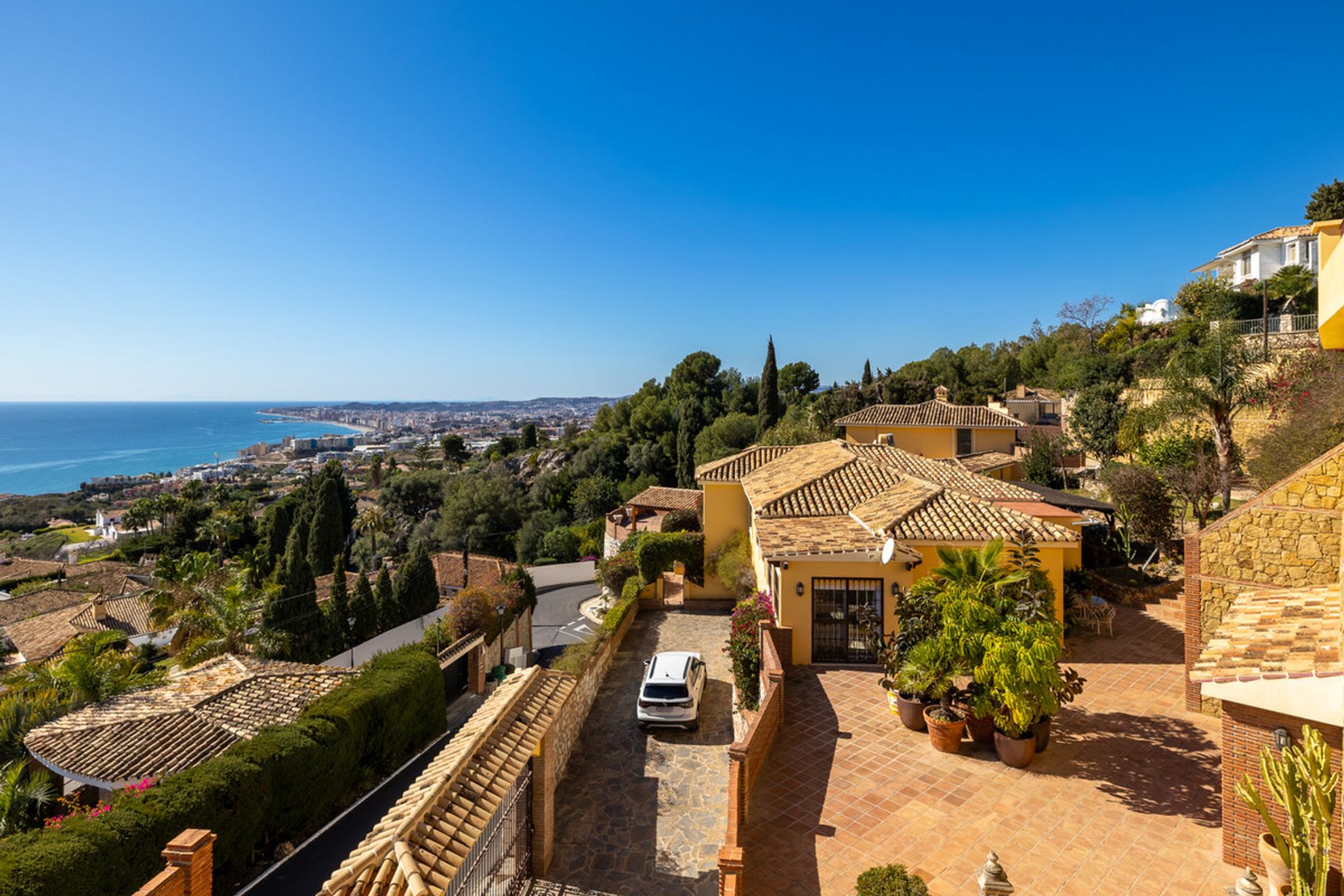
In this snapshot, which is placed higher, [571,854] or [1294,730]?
[1294,730]

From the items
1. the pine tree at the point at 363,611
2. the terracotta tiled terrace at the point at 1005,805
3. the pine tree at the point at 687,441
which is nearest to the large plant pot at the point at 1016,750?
the terracotta tiled terrace at the point at 1005,805

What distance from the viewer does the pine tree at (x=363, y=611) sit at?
27219 millimetres

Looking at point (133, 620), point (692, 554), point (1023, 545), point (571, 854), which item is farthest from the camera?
point (133, 620)

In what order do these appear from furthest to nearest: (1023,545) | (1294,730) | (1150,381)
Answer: (1150,381) < (1023,545) < (1294,730)

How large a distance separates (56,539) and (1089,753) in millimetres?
115573

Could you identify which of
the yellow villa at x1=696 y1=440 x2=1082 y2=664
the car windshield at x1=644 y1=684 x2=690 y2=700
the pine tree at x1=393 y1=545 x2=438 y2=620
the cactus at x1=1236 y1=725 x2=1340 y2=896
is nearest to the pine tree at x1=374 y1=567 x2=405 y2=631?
the pine tree at x1=393 y1=545 x2=438 y2=620

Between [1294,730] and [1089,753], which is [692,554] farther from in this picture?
[1294,730]

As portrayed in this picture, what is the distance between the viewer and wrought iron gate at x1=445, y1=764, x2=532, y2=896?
761 centimetres

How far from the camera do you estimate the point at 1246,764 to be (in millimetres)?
6379

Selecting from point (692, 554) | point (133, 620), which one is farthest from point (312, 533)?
point (692, 554)

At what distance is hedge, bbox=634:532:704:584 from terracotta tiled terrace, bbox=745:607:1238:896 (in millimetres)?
13896

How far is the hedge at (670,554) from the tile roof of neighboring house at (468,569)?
12.1 metres

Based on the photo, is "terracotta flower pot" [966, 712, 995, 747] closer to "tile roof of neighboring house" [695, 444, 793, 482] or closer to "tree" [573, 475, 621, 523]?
"tile roof of neighboring house" [695, 444, 793, 482]

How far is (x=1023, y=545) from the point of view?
32.0ft
